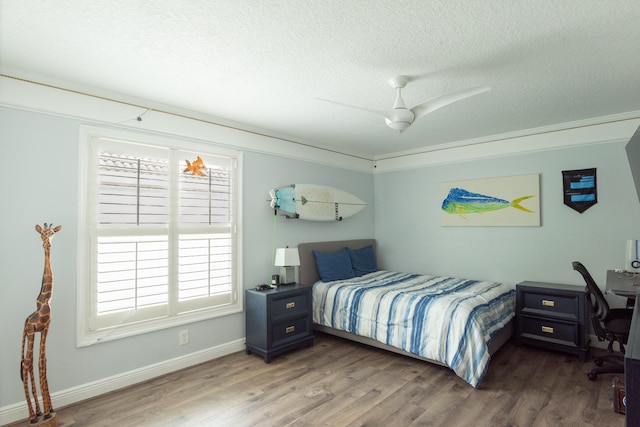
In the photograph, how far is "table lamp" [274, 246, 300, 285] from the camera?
3.68 meters

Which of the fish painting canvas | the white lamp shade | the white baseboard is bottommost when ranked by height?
the white baseboard

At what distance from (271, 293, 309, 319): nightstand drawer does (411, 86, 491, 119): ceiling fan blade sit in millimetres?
2152

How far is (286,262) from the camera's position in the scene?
12.0 ft

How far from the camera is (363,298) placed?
356 cm

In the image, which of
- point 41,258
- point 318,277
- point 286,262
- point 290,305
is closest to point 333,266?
point 318,277

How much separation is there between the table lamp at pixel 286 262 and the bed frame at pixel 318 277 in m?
0.33

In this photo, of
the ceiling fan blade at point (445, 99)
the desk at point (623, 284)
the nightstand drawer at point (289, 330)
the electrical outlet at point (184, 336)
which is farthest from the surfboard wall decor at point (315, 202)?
the desk at point (623, 284)

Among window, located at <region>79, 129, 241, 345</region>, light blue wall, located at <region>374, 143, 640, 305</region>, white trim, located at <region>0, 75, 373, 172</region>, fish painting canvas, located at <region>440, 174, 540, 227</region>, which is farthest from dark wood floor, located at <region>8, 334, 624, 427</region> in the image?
white trim, located at <region>0, 75, 373, 172</region>

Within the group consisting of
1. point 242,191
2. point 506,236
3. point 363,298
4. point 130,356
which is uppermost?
point 242,191

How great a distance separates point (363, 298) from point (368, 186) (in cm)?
228

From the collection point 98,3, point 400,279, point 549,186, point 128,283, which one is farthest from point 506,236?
point 98,3

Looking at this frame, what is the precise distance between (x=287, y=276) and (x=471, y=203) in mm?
2574

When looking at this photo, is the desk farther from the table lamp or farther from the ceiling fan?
the table lamp

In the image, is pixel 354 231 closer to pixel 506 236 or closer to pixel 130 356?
pixel 506 236
